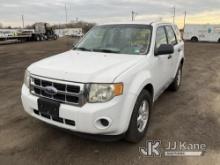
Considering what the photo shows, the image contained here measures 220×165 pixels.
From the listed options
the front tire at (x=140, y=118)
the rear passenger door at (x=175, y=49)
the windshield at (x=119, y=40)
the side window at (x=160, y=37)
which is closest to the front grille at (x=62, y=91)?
the front tire at (x=140, y=118)

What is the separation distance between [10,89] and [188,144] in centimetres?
525

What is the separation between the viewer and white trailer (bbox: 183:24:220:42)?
37.8m

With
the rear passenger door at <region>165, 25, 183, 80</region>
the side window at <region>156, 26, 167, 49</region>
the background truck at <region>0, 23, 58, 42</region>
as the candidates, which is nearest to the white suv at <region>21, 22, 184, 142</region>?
the side window at <region>156, 26, 167, 49</region>

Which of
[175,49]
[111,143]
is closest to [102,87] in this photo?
[111,143]

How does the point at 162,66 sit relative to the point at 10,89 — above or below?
above

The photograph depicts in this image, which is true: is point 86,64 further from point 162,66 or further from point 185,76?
point 185,76

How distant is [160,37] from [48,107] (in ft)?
8.81

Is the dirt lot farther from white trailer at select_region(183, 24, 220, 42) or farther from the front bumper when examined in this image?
white trailer at select_region(183, 24, 220, 42)

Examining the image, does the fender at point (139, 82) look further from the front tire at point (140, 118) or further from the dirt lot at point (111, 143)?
the dirt lot at point (111, 143)

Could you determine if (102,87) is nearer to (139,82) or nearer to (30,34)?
(139,82)

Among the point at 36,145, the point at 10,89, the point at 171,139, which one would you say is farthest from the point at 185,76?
the point at 36,145

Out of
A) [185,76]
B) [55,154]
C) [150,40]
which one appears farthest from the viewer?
[185,76]

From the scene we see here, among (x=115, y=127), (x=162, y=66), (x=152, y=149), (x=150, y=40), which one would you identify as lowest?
(x=152, y=149)

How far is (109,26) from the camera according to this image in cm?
503
